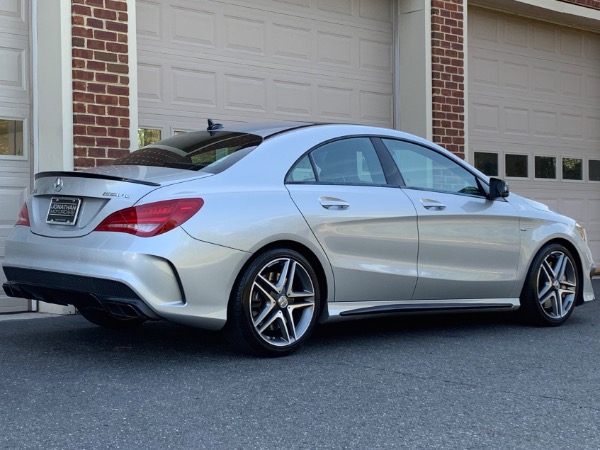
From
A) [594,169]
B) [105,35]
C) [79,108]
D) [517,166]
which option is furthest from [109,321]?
[594,169]

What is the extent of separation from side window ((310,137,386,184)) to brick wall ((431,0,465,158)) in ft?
14.8

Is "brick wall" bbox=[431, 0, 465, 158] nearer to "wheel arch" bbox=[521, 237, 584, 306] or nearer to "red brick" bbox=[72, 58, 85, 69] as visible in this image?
"wheel arch" bbox=[521, 237, 584, 306]

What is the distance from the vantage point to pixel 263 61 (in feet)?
30.7

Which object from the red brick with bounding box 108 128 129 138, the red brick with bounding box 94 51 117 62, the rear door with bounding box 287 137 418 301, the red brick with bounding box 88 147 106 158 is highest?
the red brick with bounding box 94 51 117 62

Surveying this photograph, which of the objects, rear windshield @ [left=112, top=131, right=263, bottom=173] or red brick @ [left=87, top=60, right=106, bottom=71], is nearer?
rear windshield @ [left=112, top=131, right=263, bottom=173]

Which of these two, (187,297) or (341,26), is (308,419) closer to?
(187,297)

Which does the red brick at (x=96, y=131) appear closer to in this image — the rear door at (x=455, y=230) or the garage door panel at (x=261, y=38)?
the garage door panel at (x=261, y=38)

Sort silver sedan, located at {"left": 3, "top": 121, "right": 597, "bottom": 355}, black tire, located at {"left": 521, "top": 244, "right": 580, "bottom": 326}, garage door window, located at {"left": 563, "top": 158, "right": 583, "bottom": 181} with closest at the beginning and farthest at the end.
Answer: silver sedan, located at {"left": 3, "top": 121, "right": 597, "bottom": 355} < black tire, located at {"left": 521, "top": 244, "right": 580, "bottom": 326} < garage door window, located at {"left": 563, "top": 158, "right": 583, "bottom": 181}

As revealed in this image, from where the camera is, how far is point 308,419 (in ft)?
13.0

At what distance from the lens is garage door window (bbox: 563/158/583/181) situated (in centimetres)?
1273

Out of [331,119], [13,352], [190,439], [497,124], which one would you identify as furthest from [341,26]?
[190,439]

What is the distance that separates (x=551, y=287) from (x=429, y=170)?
4.80 ft

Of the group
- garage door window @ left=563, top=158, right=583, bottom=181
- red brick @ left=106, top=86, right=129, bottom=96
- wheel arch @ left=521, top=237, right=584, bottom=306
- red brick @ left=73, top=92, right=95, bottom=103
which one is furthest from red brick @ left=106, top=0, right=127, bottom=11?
garage door window @ left=563, top=158, right=583, bottom=181

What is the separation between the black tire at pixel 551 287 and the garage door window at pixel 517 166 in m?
4.89
